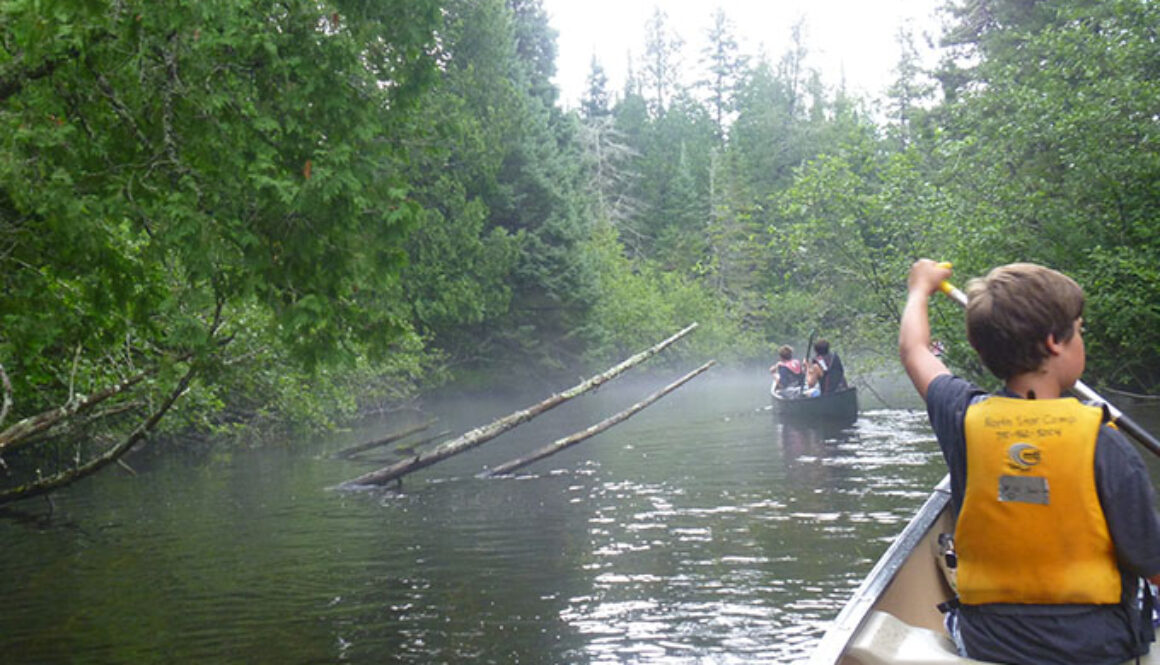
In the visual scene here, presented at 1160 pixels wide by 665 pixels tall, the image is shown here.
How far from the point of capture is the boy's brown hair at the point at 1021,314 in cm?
246

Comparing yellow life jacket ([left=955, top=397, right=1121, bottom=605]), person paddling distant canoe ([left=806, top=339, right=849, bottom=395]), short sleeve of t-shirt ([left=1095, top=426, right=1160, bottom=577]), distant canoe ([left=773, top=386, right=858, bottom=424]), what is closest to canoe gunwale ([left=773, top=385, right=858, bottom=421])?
distant canoe ([left=773, top=386, right=858, bottom=424])

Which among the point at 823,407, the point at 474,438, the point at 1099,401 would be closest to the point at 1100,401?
the point at 1099,401

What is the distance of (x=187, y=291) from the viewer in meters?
6.91

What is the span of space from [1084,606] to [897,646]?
2.79 ft

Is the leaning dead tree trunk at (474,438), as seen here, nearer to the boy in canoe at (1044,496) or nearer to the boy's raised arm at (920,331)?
the boy's raised arm at (920,331)

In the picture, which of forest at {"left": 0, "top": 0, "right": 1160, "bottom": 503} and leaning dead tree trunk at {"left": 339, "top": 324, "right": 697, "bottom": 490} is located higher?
forest at {"left": 0, "top": 0, "right": 1160, "bottom": 503}

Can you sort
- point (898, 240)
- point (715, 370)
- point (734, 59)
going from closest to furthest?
point (898, 240)
point (715, 370)
point (734, 59)

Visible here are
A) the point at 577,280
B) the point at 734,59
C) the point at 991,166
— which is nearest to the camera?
the point at 991,166

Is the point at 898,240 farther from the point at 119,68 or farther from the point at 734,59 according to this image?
the point at 734,59

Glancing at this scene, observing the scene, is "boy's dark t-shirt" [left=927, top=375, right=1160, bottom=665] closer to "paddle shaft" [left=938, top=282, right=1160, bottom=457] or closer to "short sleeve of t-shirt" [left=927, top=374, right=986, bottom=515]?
"short sleeve of t-shirt" [left=927, top=374, right=986, bottom=515]

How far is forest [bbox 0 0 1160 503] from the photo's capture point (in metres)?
6.43

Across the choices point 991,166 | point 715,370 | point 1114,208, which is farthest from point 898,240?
point 715,370

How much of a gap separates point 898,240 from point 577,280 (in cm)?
1768

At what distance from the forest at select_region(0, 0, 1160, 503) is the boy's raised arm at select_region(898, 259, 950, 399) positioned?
14.7 ft
